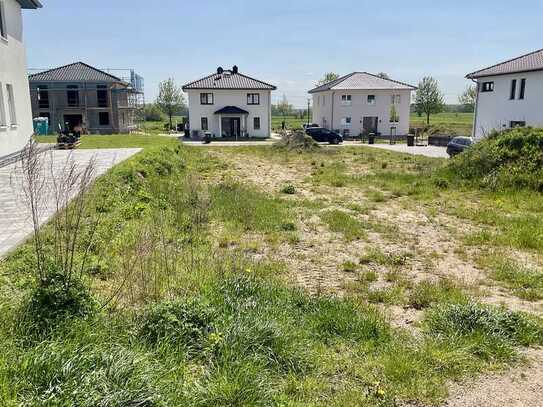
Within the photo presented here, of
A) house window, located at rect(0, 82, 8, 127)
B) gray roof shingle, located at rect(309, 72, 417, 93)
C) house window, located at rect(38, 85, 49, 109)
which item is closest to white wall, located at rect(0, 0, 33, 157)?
house window, located at rect(0, 82, 8, 127)

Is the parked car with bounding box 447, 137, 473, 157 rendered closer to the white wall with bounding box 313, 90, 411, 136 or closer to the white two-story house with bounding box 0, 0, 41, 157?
the white two-story house with bounding box 0, 0, 41, 157

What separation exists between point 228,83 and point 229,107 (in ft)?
8.91

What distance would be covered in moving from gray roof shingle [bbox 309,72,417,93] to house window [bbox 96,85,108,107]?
78.0ft

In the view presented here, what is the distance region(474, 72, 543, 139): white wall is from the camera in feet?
93.9

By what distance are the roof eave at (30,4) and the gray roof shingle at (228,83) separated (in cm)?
2571

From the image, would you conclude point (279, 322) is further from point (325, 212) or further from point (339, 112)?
point (339, 112)

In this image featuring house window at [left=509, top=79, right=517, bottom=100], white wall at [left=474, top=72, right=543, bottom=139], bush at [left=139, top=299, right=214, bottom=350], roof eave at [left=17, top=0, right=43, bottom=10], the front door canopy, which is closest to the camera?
bush at [left=139, top=299, right=214, bottom=350]

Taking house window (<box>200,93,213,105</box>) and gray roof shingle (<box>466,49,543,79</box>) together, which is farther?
house window (<box>200,93,213,105</box>)

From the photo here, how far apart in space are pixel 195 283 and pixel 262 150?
85.6ft

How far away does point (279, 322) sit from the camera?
4.30 m

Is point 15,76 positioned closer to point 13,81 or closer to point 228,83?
Answer: point 13,81

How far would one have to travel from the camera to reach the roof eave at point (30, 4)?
1856 centimetres

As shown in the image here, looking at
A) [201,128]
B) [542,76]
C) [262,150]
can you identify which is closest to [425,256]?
[262,150]

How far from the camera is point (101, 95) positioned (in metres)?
48.8
